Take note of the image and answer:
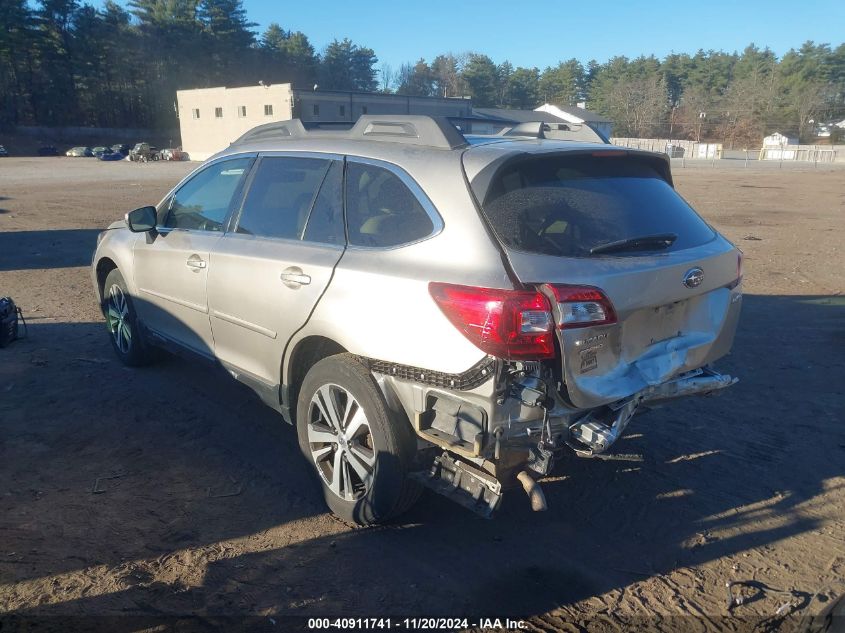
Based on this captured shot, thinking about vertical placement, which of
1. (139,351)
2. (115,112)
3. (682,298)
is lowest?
(139,351)

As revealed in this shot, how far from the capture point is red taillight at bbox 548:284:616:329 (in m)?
2.85

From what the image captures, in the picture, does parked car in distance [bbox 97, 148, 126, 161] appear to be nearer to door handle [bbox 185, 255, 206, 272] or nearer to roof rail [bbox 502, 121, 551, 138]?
door handle [bbox 185, 255, 206, 272]

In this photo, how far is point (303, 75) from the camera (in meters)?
108

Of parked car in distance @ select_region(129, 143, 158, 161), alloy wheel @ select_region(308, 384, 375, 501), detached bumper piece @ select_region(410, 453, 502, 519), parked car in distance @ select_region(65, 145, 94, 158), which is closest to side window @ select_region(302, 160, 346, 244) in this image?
alloy wheel @ select_region(308, 384, 375, 501)

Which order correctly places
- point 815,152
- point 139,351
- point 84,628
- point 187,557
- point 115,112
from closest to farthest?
point 84,628 → point 187,557 → point 139,351 → point 815,152 → point 115,112

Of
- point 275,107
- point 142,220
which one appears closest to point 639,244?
point 142,220

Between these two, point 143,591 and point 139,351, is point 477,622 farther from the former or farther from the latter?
point 139,351

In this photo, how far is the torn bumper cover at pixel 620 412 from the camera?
9.93 feet

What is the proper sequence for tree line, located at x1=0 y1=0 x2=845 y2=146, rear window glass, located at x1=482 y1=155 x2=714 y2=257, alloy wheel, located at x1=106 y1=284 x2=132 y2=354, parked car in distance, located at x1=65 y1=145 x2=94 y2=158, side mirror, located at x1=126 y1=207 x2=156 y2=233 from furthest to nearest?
tree line, located at x1=0 y1=0 x2=845 y2=146, parked car in distance, located at x1=65 y1=145 x2=94 y2=158, alloy wheel, located at x1=106 y1=284 x2=132 y2=354, side mirror, located at x1=126 y1=207 x2=156 y2=233, rear window glass, located at x1=482 y1=155 x2=714 y2=257

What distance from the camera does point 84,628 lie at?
281cm

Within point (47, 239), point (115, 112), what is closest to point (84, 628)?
point (47, 239)

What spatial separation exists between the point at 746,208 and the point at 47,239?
18.6m

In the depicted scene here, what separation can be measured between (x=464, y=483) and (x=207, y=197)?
2980mm

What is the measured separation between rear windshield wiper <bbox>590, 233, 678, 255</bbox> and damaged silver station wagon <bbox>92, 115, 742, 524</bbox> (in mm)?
17
